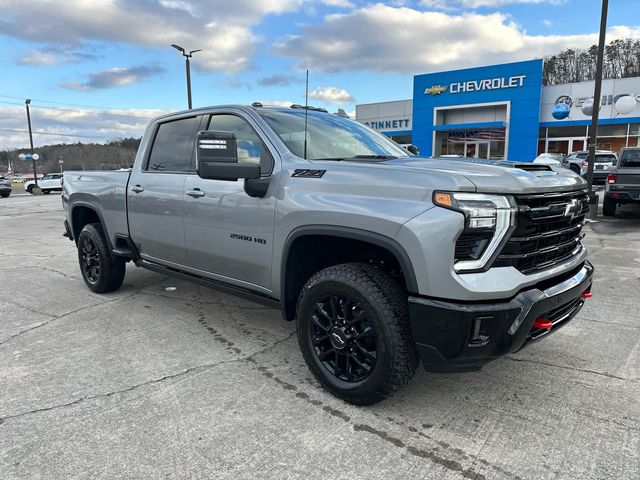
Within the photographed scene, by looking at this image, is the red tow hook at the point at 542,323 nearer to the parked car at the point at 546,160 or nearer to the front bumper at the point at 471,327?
the front bumper at the point at 471,327

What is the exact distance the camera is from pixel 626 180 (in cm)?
1100

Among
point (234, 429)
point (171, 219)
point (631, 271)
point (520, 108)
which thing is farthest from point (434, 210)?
point (520, 108)

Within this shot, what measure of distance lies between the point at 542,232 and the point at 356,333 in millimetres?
1210

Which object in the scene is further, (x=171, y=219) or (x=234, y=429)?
(x=171, y=219)

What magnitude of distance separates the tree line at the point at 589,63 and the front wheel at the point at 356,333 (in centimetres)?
5166

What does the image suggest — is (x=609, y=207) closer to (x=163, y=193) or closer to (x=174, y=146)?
(x=174, y=146)

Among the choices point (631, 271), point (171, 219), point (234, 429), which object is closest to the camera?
point (234, 429)

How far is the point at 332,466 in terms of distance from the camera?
2.39 metres

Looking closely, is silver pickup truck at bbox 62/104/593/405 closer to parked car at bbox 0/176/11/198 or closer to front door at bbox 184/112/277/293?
front door at bbox 184/112/277/293

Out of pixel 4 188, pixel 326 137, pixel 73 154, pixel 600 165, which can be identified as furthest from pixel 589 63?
pixel 73 154

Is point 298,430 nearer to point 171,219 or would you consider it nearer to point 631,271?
point 171,219

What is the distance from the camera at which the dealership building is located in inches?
1063

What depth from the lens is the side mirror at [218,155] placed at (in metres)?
3.06

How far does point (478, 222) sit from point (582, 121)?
29.7 meters
